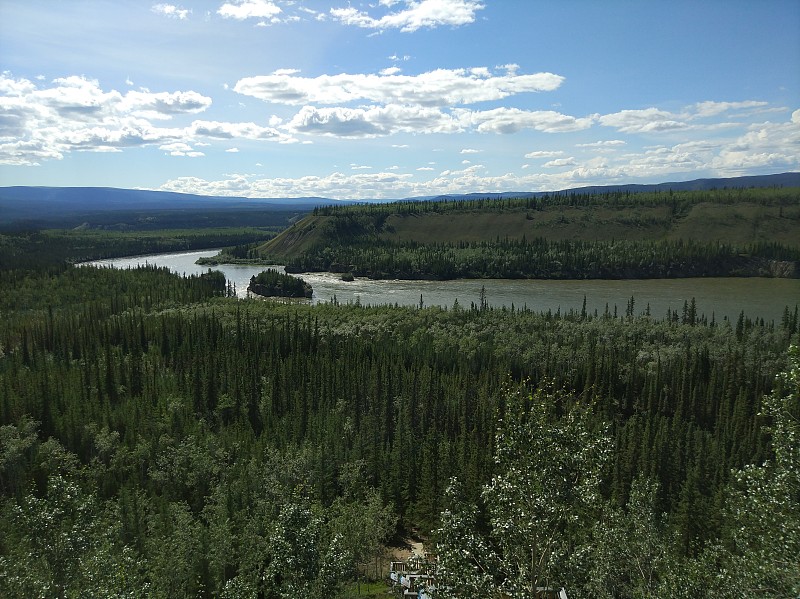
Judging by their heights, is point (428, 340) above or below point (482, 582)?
below

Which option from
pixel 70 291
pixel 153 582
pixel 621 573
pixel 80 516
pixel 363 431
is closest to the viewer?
pixel 621 573

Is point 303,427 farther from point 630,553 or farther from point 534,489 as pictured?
point 534,489

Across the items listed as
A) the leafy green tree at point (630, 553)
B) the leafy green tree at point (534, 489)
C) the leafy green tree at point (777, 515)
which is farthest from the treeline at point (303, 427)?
the leafy green tree at point (777, 515)

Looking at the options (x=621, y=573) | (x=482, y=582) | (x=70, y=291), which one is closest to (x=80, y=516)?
(x=482, y=582)

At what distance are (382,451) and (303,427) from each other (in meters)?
18.0

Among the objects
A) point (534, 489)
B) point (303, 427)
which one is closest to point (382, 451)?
point (303, 427)

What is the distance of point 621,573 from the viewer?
95.8ft

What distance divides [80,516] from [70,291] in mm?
168871

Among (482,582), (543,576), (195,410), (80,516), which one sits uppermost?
(482,582)

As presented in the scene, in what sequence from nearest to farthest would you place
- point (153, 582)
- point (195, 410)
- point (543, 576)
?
1. point (543, 576)
2. point (153, 582)
3. point (195, 410)

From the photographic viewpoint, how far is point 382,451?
74.4 meters

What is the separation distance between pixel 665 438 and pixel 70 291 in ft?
556

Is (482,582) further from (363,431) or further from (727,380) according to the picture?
(727,380)

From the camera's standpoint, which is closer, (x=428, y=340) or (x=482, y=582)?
(x=482, y=582)
